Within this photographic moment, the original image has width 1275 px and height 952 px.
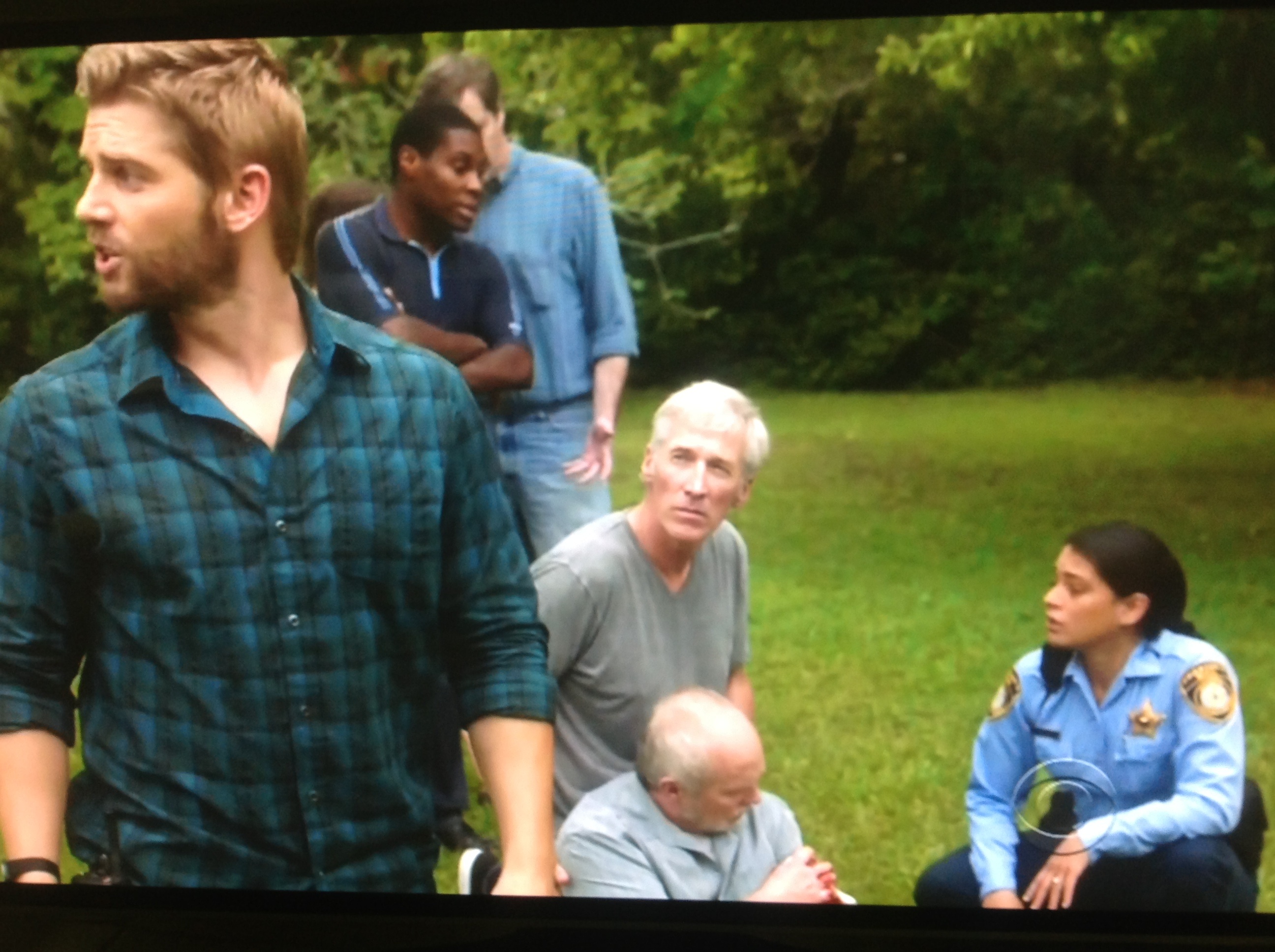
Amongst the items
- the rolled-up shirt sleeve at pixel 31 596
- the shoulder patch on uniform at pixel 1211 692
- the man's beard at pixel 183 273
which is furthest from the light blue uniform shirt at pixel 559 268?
the shoulder patch on uniform at pixel 1211 692

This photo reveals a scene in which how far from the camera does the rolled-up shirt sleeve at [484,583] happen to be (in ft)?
9.38

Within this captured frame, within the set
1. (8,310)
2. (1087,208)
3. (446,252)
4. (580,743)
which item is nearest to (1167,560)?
(1087,208)

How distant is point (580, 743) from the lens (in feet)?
9.48

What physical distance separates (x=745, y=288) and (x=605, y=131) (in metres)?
0.38

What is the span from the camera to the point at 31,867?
9.89 ft

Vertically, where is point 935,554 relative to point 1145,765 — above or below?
above

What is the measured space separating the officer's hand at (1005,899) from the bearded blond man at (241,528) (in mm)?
817

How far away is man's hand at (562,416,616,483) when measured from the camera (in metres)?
2.86

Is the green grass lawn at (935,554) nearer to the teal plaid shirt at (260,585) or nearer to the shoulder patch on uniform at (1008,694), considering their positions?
the shoulder patch on uniform at (1008,694)

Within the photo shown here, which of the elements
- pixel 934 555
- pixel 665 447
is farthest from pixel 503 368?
pixel 934 555

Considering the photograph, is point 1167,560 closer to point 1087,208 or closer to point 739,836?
point 1087,208

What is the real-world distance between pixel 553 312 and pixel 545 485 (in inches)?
12.5

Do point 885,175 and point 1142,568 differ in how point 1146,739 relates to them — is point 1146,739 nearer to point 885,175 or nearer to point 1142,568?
point 1142,568

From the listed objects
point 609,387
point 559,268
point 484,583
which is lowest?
point 484,583
